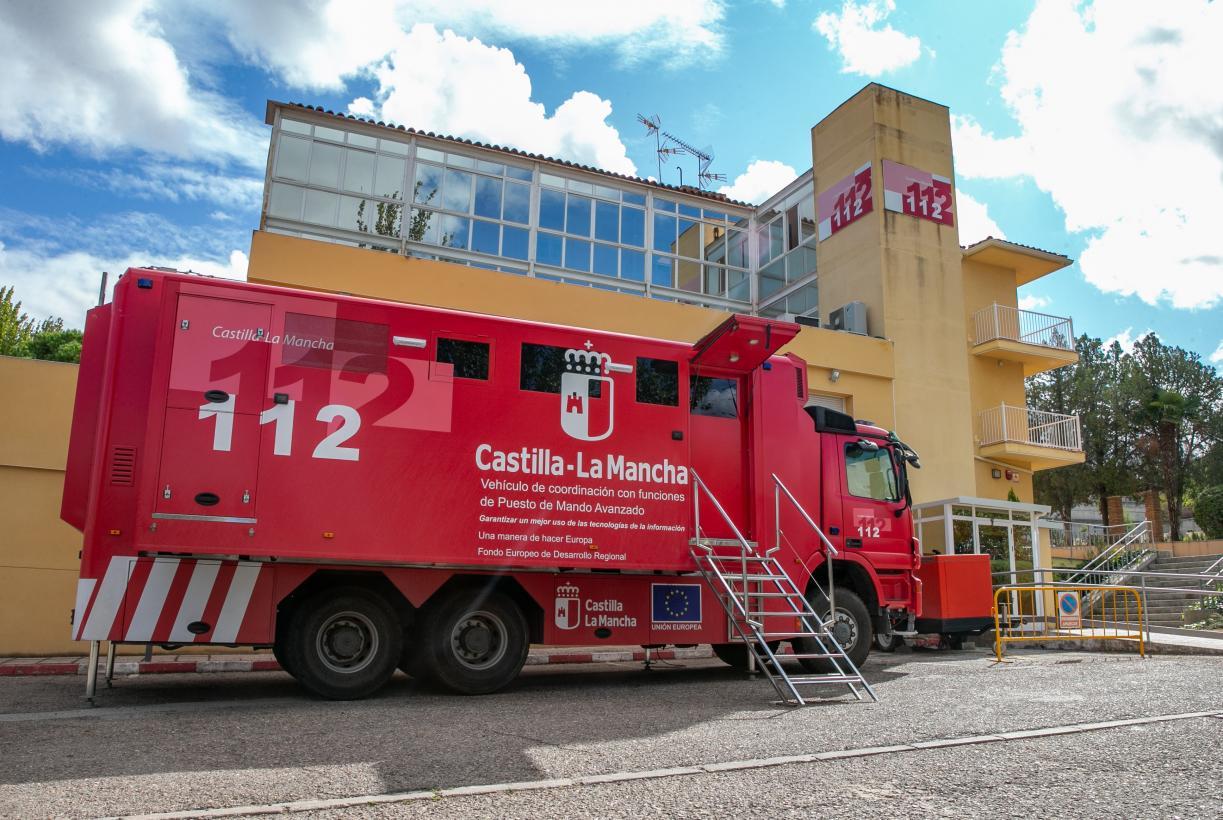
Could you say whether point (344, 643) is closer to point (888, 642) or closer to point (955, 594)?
point (955, 594)

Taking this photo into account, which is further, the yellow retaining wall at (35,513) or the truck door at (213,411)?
the yellow retaining wall at (35,513)

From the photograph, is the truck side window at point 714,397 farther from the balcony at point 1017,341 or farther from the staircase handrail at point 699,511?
the balcony at point 1017,341

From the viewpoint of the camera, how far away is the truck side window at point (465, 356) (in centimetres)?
866

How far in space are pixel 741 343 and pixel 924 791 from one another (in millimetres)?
5718

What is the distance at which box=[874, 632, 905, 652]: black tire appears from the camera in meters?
14.4

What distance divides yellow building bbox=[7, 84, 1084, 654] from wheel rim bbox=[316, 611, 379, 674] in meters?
→ 8.76

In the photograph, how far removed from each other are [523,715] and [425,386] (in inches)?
126

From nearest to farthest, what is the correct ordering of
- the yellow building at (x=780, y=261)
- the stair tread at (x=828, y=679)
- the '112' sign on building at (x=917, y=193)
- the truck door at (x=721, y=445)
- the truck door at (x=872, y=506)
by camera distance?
the stair tread at (x=828, y=679) → the truck door at (x=721, y=445) → the truck door at (x=872, y=506) → the yellow building at (x=780, y=261) → the '112' sign on building at (x=917, y=193)

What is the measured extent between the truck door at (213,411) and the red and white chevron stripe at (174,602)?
0.50 metres

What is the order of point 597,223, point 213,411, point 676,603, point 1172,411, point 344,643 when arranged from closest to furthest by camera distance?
point 213,411 → point 344,643 → point 676,603 → point 597,223 → point 1172,411

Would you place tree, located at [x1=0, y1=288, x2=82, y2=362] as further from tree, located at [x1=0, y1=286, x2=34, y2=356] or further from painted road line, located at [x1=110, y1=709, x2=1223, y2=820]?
painted road line, located at [x1=110, y1=709, x2=1223, y2=820]

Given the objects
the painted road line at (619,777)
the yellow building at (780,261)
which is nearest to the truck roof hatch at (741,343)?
the painted road line at (619,777)

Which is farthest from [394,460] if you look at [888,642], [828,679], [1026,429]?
[1026,429]

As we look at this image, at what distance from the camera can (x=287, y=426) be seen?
313 inches
